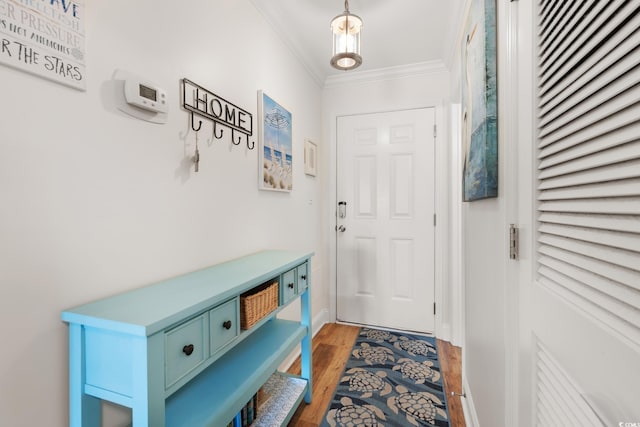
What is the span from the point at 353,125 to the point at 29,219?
2.52 m

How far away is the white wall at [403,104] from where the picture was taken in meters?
2.57

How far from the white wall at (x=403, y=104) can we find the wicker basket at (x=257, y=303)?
1.60m

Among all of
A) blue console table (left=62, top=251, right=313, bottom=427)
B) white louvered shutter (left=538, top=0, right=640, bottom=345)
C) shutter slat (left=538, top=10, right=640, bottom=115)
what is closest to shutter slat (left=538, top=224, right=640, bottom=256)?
white louvered shutter (left=538, top=0, right=640, bottom=345)

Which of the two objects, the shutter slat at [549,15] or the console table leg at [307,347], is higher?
the shutter slat at [549,15]

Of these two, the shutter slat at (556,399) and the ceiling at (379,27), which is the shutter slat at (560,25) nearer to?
the shutter slat at (556,399)

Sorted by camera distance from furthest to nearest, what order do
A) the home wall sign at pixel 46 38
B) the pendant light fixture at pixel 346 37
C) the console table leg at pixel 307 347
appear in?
the console table leg at pixel 307 347, the pendant light fixture at pixel 346 37, the home wall sign at pixel 46 38

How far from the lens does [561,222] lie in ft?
2.06

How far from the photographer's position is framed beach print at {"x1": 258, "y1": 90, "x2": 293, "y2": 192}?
1.79 m

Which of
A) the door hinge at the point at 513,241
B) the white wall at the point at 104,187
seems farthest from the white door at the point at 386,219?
the door hinge at the point at 513,241

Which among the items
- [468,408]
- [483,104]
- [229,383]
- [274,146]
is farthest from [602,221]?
[274,146]

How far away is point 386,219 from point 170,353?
223 cm

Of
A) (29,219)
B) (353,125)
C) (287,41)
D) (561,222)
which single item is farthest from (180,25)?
(353,125)

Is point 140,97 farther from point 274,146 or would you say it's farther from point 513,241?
point 513,241

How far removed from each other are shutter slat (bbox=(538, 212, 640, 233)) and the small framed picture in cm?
200
